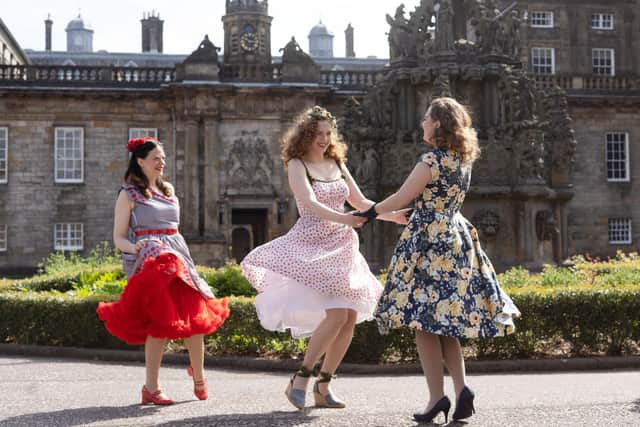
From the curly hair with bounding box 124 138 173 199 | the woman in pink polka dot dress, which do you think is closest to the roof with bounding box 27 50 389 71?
the curly hair with bounding box 124 138 173 199

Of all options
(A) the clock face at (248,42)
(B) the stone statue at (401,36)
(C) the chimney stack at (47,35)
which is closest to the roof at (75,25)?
(C) the chimney stack at (47,35)

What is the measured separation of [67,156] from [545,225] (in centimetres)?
2384

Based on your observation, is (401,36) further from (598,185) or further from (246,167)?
(598,185)

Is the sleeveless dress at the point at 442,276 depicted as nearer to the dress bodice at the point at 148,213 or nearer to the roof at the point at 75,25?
the dress bodice at the point at 148,213

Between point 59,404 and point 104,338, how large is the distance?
→ 14.4ft

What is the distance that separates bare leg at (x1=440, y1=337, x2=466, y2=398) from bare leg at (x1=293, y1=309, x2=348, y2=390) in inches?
29.8

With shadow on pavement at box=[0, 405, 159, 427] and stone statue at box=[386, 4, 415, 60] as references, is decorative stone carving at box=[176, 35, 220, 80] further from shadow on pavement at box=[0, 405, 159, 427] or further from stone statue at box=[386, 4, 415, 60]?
shadow on pavement at box=[0, 405, 159, 427]

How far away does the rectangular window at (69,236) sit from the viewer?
1417 inches

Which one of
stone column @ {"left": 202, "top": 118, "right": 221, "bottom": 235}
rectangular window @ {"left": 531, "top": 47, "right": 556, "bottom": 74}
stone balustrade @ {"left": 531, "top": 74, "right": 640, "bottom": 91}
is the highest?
rectangular window @ {"left": 531, "top": 47, "right": 556, "bottom": 74}

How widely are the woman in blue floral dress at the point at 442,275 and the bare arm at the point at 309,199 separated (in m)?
0.26

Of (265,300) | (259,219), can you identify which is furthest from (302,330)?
(259,219)

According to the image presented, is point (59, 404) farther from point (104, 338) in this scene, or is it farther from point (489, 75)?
point (489, 75)

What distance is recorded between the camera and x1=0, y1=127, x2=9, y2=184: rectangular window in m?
35.9

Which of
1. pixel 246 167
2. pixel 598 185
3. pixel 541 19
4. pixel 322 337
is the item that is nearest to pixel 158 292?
pixel 322 337
